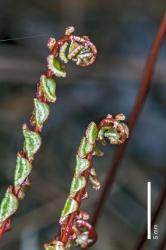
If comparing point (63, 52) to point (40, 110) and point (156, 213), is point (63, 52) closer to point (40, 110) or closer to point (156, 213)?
point (40, 110)

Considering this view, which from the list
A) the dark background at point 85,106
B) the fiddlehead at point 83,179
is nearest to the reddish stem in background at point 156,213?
the dark background at point 85,106

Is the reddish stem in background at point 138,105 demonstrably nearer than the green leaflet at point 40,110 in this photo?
No

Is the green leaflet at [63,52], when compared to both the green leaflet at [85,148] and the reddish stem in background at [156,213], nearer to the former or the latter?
the green leaflet at [85,148]

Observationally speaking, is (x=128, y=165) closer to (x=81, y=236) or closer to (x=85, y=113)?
(x=85, y=113)

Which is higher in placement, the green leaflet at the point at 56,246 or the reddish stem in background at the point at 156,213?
the green leaflet at the point at 56,246

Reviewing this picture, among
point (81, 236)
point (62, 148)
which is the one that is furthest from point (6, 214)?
point (62, 148)

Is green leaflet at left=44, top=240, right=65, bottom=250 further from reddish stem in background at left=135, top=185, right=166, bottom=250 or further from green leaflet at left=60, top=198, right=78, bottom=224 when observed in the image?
reddish stem in background at left=135, top=185, right=166, bottom=250

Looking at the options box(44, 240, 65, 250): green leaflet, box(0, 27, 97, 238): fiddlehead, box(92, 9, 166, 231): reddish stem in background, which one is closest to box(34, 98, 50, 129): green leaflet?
box(0, 27, 97, 238): fiddlehead
